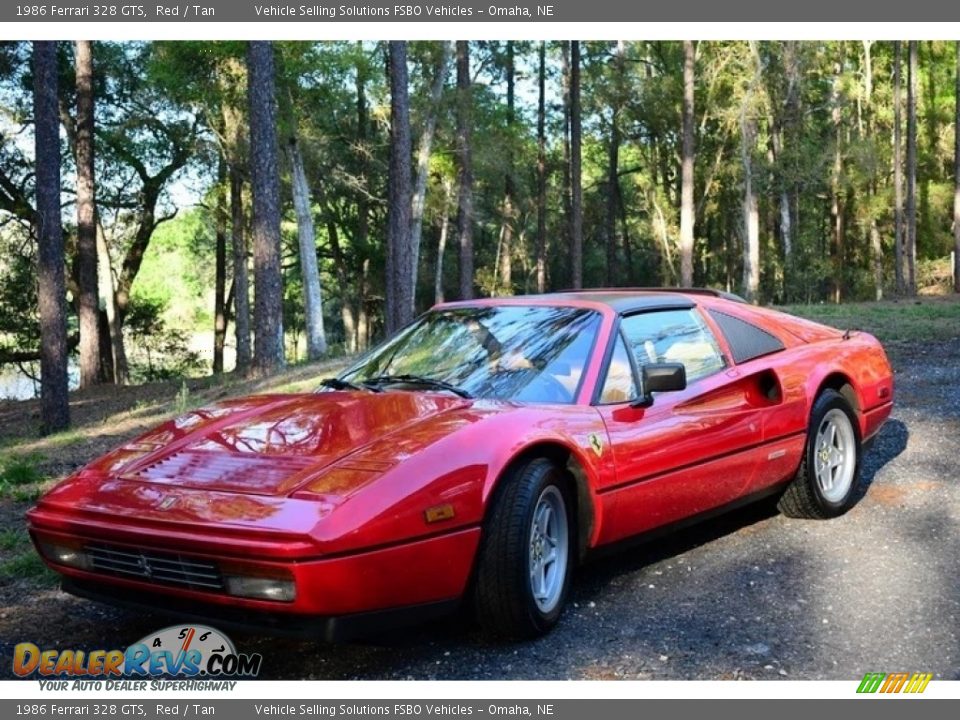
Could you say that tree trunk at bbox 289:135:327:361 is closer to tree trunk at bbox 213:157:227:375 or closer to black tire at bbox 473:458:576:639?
tree trunk at bbox 213:157:227:375

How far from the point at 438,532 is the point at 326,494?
435 mm

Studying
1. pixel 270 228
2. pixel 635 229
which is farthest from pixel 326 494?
pixel 635 229

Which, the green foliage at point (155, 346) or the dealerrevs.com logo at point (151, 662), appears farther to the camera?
the green foliage at point (155, 346)

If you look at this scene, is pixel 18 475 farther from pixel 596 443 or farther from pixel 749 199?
pixel 749 199

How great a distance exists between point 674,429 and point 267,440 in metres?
1.94

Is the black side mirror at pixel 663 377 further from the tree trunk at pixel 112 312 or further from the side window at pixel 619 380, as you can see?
the tree trunk at pixel 112 312

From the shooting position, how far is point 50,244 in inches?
537

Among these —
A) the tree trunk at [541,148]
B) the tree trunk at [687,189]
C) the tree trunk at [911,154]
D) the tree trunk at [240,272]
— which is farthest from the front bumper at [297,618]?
the tree trunk at [541,148]

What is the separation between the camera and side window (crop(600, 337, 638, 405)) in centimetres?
442

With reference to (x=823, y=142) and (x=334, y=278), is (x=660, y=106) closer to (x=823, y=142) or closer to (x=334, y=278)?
(x=823, y=142)

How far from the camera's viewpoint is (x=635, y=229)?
1980 inches

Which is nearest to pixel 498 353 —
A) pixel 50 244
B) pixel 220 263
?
pixel 50 244

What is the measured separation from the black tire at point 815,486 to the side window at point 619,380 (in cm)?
148

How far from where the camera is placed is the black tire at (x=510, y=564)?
3615mm
